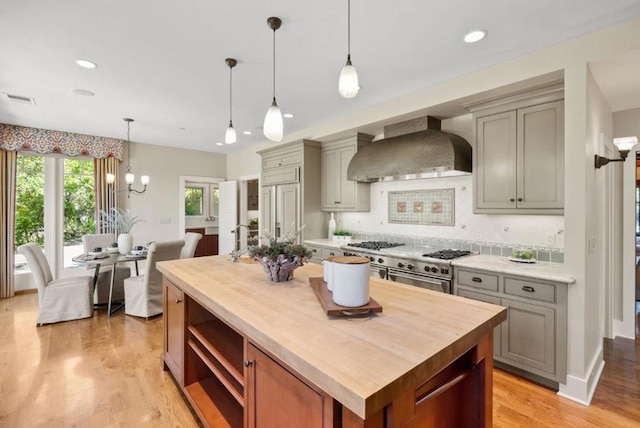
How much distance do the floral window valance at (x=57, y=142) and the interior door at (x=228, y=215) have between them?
6.61 feet

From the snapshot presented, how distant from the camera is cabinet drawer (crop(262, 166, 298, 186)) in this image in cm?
470

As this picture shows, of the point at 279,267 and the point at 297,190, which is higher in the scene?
the point at 297,190

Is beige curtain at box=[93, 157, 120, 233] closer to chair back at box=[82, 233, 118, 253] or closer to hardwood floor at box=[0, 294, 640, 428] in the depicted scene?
chair back at box=[82, 233, 118, 253]

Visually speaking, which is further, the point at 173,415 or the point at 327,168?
the point at 327,168

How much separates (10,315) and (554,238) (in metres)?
6.29

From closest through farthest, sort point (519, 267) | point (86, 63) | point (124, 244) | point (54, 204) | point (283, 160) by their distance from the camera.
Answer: point (519, 267) < point (86, 63) < point (124, 244) < point (283, 160) < point (54, 204)

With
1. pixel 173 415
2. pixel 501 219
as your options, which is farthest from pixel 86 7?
pixel 501 219

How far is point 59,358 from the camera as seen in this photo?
2824mm

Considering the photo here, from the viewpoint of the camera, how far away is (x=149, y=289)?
3795 mm

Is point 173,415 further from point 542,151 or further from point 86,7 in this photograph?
point 542,151

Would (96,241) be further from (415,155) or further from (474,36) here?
(474,36)

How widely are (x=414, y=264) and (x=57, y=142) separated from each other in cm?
587

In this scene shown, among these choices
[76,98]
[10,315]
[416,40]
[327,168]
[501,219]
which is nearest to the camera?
[416,40]

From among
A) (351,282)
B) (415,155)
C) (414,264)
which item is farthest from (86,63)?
(414,264)
